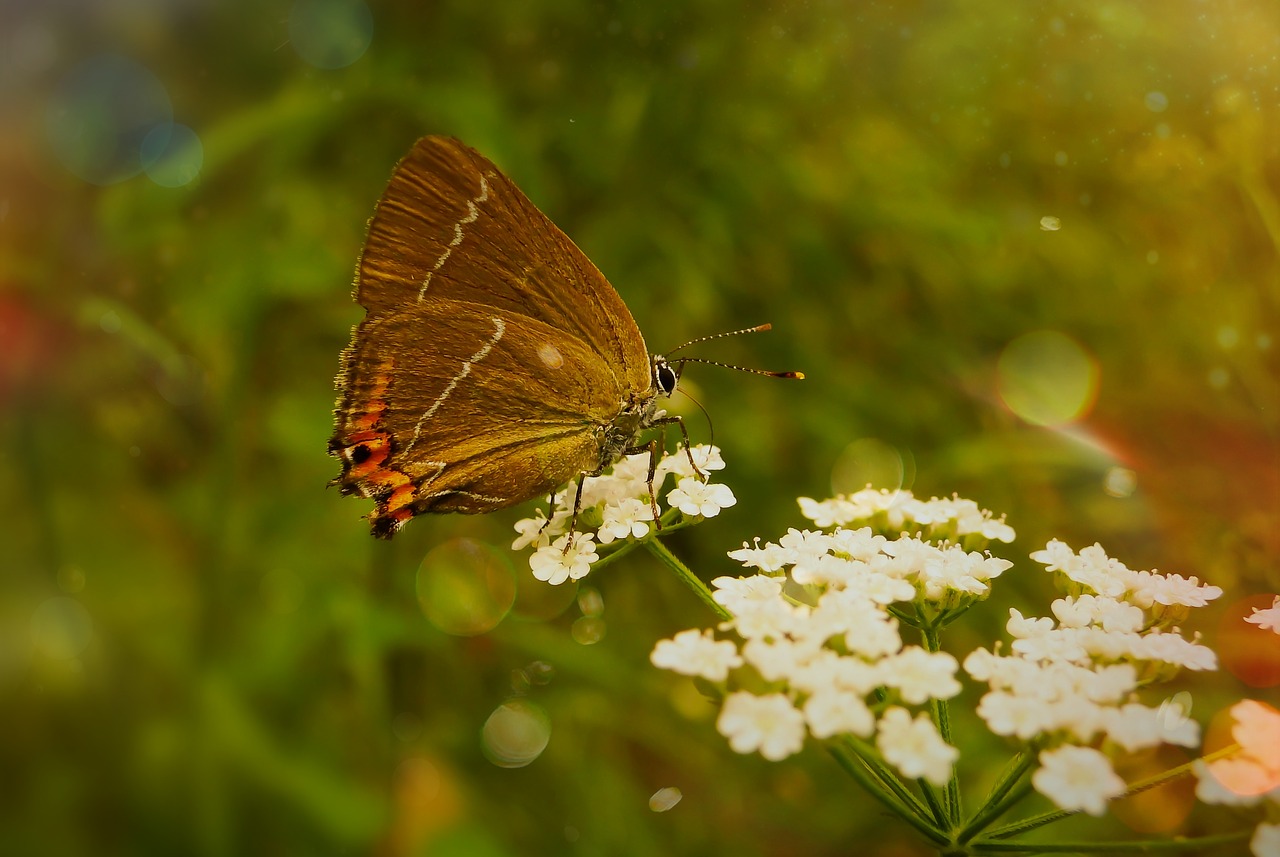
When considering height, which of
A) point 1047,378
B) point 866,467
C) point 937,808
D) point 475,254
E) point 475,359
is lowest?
point 866,467

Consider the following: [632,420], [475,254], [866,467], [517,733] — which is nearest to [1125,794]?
[632,420]

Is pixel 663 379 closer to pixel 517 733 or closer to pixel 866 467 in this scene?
pixel 866 467

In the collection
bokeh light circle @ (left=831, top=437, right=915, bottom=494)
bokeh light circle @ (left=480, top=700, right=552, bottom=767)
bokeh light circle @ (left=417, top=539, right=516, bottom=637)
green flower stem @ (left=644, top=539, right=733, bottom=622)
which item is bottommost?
bokeh light circle @ (left=480, top=700, right=552, bottom=767)

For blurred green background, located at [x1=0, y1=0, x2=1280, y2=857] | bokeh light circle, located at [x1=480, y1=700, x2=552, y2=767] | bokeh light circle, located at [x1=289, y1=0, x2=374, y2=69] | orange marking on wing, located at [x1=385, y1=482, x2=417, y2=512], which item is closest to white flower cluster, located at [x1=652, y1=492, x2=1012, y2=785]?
orange marking on wing, located at [x1=385, y1=482, x2=417, y2=512]

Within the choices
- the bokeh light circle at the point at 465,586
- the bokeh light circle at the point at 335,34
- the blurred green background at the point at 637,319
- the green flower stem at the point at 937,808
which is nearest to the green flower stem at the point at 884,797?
the green flower stem at the point at 937,808

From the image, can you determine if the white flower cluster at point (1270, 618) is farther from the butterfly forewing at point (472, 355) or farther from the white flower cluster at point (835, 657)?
the butterfly forewing at point (472, 355)

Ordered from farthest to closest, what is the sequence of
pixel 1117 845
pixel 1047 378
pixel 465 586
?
pixel 1047 378, pixel 465 586, pixel 1117 845

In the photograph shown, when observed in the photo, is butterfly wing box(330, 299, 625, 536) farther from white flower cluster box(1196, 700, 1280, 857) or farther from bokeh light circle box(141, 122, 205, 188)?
bokeh light circle box(141, 122, 205, 188)
